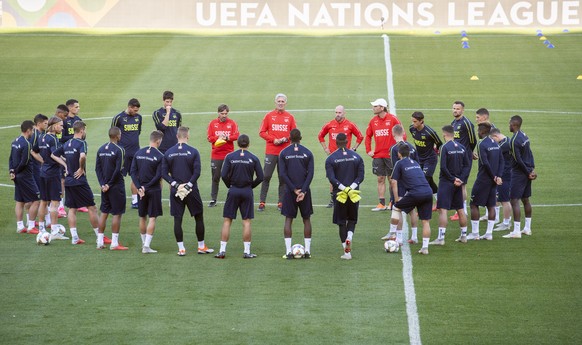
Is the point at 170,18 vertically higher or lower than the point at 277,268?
higher

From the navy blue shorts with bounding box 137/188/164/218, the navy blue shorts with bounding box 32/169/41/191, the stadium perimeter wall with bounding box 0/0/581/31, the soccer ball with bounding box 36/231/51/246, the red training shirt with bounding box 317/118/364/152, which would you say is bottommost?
the soccer ball with bounding box 36/231/51/246

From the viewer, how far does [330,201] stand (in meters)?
21.8

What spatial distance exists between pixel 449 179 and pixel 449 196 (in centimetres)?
30

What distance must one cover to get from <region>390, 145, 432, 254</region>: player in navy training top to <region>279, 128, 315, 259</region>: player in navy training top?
1.53 metres

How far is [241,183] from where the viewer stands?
55.9ft

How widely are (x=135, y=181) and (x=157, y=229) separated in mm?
2283

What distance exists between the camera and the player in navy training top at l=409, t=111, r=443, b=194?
19.6 m

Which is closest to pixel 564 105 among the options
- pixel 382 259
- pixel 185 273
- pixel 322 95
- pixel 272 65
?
pixel 322 95

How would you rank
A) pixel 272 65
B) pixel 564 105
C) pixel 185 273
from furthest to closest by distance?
pixel 272 65, pixel 564 105, pixel 185 273

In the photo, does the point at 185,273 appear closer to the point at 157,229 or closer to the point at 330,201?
the point at 157,229

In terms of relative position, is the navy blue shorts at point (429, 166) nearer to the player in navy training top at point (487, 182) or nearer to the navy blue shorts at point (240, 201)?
the player in navy training top at point (487, 182)

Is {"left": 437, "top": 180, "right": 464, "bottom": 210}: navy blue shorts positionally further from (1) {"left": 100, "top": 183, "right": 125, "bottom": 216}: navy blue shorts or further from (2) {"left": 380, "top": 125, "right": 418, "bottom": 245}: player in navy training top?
(1) {"left": 100, "top": 183, "right": 125, "bottom": 216}: navy blue shorts

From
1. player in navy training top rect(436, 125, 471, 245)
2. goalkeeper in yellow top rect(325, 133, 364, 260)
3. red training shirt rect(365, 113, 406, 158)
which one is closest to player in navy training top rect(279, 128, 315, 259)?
goalkeeper in yellow top rect(325, 133, 364, 260)

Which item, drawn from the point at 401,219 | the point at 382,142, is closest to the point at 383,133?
the point at 382,142
